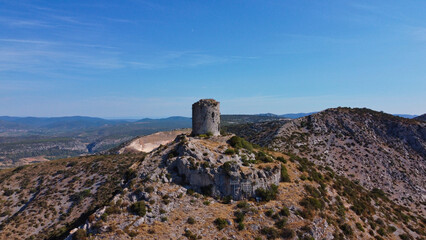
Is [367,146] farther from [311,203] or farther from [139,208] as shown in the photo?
[139,208]

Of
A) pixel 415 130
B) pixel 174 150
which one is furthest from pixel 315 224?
pixel 415 130

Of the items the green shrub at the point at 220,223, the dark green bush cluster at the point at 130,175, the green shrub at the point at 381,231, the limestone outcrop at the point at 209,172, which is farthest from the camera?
the green shrub at the point at 381,231

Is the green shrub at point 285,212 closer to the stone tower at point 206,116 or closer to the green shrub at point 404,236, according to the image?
the stone tower at point 206,116

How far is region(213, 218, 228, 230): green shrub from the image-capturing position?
20.6 metres

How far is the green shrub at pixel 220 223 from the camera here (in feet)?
67.7

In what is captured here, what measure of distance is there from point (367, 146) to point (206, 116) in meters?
51.9

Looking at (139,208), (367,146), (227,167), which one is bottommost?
(139,208)

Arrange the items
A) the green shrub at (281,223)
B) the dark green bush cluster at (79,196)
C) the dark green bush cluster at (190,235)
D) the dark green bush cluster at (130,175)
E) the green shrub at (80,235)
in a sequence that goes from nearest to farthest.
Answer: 1. the green shrub at (80,235)
2. the dark green bush cluster at (190,235)
3. the green shrub at (281,223)
4. the dark green bush cluster at (130,175)
5. the dark green bush cluster at (79,196)

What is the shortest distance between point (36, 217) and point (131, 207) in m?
33.0

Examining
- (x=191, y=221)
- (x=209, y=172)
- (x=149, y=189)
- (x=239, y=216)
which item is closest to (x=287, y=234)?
(x=239, y=216)

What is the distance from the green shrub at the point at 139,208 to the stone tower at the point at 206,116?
13.2 metres

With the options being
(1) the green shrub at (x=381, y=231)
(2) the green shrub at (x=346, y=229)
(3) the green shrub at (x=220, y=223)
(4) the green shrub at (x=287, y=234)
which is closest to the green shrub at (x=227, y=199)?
(3) the green shrub at (x=220, y=223)

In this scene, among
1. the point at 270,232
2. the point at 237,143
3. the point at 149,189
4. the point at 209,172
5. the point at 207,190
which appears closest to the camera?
the point at 270,232

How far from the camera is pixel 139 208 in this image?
20.8 metres
